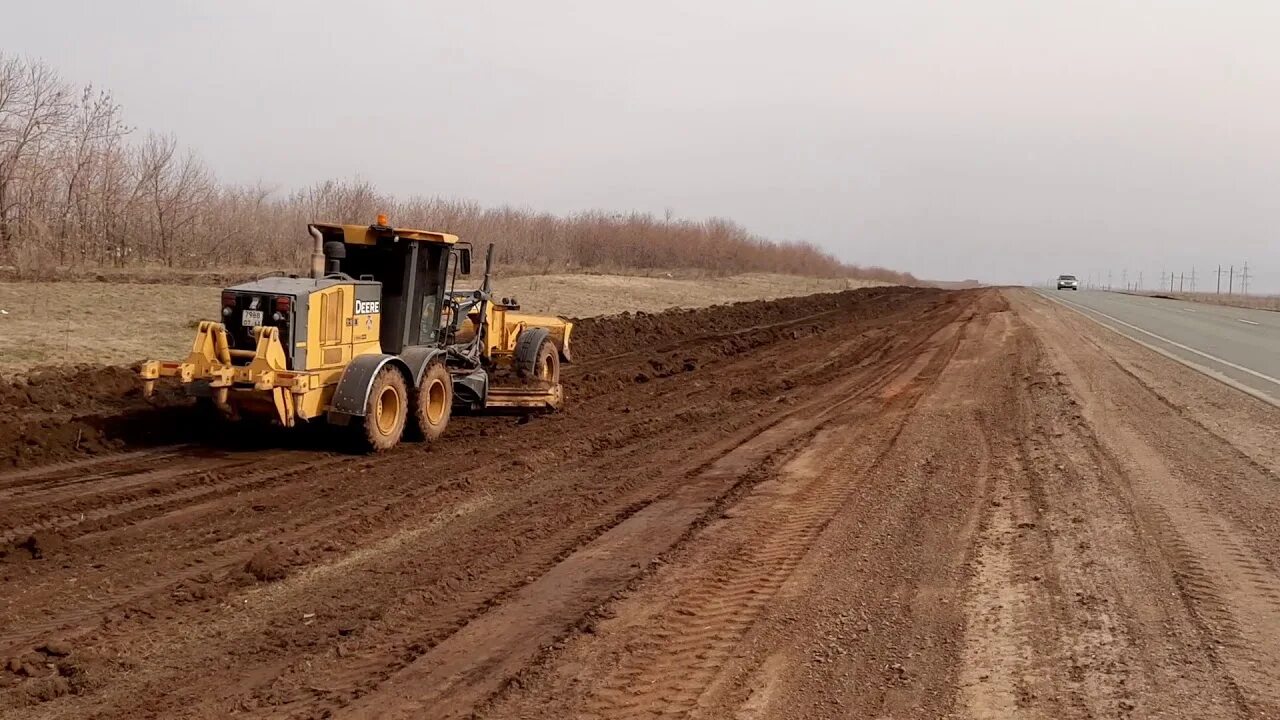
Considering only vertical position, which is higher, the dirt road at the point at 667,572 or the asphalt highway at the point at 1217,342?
the asphalt highway at the point at 1217,342

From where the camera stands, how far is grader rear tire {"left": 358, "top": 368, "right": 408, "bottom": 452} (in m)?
9.05

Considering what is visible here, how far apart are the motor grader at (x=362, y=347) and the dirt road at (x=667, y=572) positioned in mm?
523

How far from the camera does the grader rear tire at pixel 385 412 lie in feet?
29.7

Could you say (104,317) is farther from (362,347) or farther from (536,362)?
(362,347)

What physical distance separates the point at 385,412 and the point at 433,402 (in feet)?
2.77

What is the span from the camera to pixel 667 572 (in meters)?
5.60

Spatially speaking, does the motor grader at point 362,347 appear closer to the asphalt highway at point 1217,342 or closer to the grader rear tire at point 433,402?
the grader rear tire at point 433,402

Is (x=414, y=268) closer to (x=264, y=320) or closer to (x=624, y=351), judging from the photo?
(x=264, y=320)

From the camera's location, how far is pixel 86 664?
432 centimetres

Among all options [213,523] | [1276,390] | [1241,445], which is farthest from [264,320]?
[1276,390]

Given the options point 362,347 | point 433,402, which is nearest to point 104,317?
point 362,347

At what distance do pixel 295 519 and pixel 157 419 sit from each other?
13.8 feet

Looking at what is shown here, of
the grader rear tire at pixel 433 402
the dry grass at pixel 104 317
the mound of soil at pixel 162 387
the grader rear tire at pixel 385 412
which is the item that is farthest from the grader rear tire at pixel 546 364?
the dry grass at pixel 104 317

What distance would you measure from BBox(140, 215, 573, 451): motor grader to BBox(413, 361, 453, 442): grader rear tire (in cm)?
1
